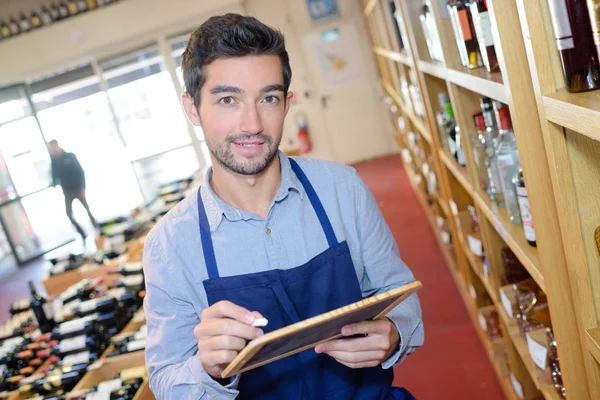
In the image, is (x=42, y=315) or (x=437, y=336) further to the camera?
(x=437, y=336)

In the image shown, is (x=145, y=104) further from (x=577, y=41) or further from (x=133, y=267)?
(x=577, y=41)

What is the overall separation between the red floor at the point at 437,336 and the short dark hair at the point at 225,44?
2.23 meters

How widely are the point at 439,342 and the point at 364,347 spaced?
2591 millimetres

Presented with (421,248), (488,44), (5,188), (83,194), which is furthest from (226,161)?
(5,188)

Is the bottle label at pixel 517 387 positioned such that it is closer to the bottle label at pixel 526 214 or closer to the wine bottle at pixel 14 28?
the bottle label at pixel 526 214

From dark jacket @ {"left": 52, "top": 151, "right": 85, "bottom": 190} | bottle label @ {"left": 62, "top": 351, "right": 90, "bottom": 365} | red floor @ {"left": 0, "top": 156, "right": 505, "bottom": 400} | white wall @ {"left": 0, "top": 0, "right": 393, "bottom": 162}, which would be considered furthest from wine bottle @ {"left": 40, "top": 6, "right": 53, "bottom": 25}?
bottle label @ {"left": 62, "top": 351, "right": 90, "bottom": 365}

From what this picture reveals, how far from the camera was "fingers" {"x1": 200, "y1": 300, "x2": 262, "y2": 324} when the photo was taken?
132 centimetres

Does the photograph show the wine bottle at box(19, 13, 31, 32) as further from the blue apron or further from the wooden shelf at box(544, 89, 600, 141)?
the wooden shelf at box(544, 89, 600, 141)

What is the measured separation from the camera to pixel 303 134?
9.57 metres

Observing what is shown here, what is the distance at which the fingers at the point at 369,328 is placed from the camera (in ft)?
4.62

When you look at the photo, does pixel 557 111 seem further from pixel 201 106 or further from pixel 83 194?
pixel 83 194

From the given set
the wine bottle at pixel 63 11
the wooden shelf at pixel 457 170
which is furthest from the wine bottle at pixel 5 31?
the wooden shelf at pixel 457 170

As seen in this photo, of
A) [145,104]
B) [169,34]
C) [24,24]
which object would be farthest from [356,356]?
[24,24]

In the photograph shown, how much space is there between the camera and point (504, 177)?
2.26 m
